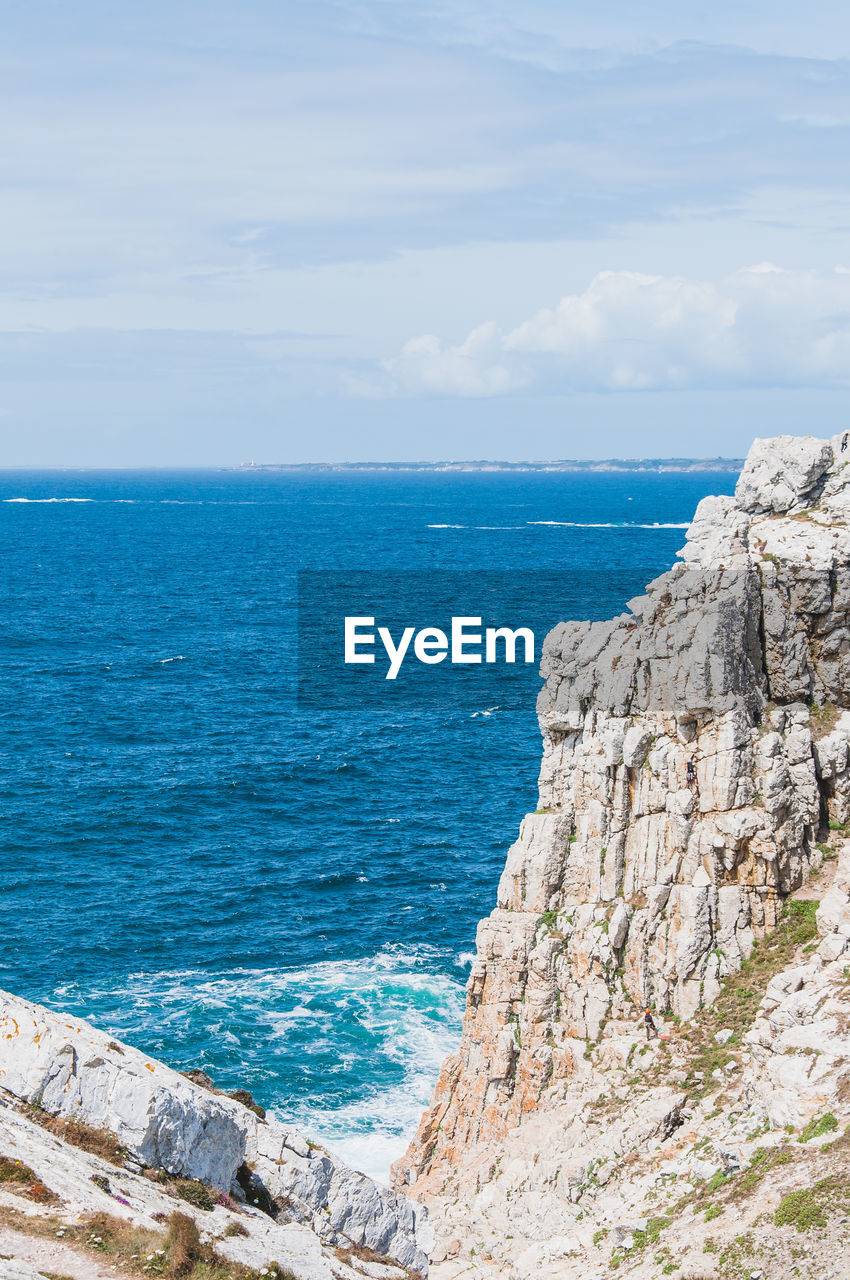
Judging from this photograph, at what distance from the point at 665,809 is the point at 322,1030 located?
1094 inches

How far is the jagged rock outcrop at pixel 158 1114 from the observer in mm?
31562

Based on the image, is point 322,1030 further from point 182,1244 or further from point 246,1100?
point 182,1244

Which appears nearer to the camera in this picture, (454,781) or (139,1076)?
(139,1076)

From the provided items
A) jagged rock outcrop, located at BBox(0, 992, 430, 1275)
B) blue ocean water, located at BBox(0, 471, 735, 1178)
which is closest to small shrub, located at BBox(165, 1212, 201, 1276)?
jagged rock outcrop, located at BBox(0, 992, 430, 1275)

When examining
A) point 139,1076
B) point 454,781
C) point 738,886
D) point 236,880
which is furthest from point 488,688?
point 139,1076

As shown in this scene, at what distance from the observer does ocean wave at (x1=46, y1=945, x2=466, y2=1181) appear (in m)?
55.8

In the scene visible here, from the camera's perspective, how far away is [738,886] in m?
43.1

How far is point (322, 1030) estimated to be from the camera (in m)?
62.6

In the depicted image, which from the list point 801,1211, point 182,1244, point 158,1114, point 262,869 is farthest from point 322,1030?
point 182,1244

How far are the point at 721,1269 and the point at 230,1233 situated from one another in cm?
1306

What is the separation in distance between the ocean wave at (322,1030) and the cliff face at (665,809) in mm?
8669

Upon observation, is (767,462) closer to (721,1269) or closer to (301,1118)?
(721,1269)

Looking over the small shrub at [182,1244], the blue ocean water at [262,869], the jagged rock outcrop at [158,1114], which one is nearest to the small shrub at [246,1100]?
the jagged rock outcrop at [158,1114]

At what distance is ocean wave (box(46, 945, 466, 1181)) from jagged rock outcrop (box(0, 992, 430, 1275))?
54.0 ft
